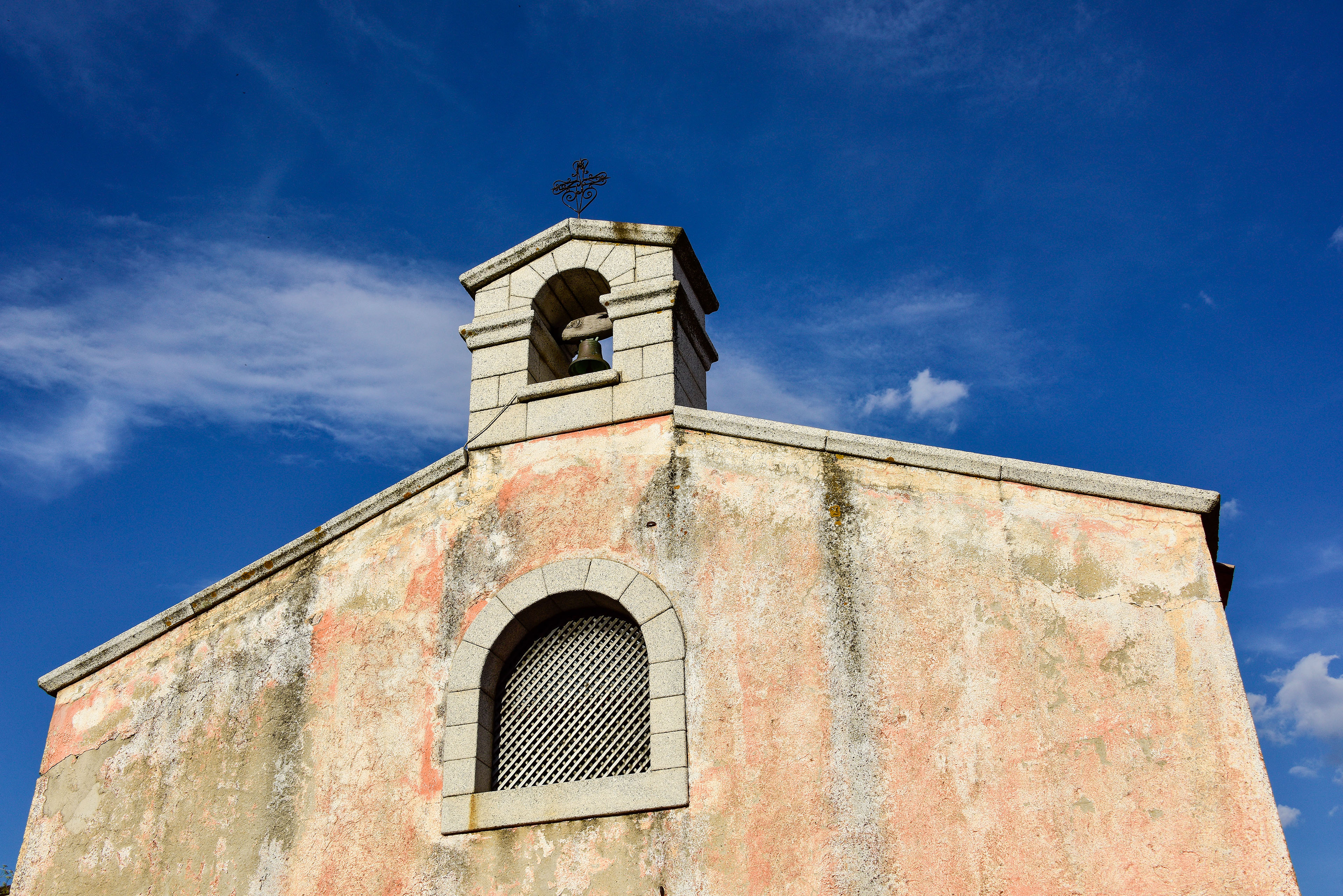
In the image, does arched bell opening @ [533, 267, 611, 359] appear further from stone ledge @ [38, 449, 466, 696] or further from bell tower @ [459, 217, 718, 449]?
stone ledge @ [38, 449, 466, 696]

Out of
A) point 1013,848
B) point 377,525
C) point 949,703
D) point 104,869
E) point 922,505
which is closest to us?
point 1013,848

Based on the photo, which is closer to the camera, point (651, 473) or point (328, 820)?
point (328, 820)

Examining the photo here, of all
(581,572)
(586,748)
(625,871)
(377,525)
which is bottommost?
(625,871)

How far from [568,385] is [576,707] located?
2.37m

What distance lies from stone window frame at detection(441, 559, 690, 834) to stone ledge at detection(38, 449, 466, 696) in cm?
119

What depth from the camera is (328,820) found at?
7.42m

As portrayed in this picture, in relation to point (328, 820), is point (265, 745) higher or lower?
higher

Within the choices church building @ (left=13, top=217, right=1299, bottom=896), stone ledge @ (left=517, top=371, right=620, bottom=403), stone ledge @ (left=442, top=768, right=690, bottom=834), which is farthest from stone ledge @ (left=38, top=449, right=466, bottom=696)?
stone ledge @ (left=442, top=768, right=690, bottom=834)

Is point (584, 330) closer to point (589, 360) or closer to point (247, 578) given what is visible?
point (589, 360)

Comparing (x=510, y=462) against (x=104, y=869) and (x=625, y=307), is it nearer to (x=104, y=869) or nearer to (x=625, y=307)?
(x=625, y=307)

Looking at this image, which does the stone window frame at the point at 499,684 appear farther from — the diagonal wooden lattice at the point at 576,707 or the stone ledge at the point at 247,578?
the stone ledge at the point at 247,578

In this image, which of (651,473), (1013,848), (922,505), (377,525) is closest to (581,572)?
(651,473)

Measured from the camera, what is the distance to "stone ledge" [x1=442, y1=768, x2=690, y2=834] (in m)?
6.86

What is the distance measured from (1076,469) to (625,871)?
3.49 metres
